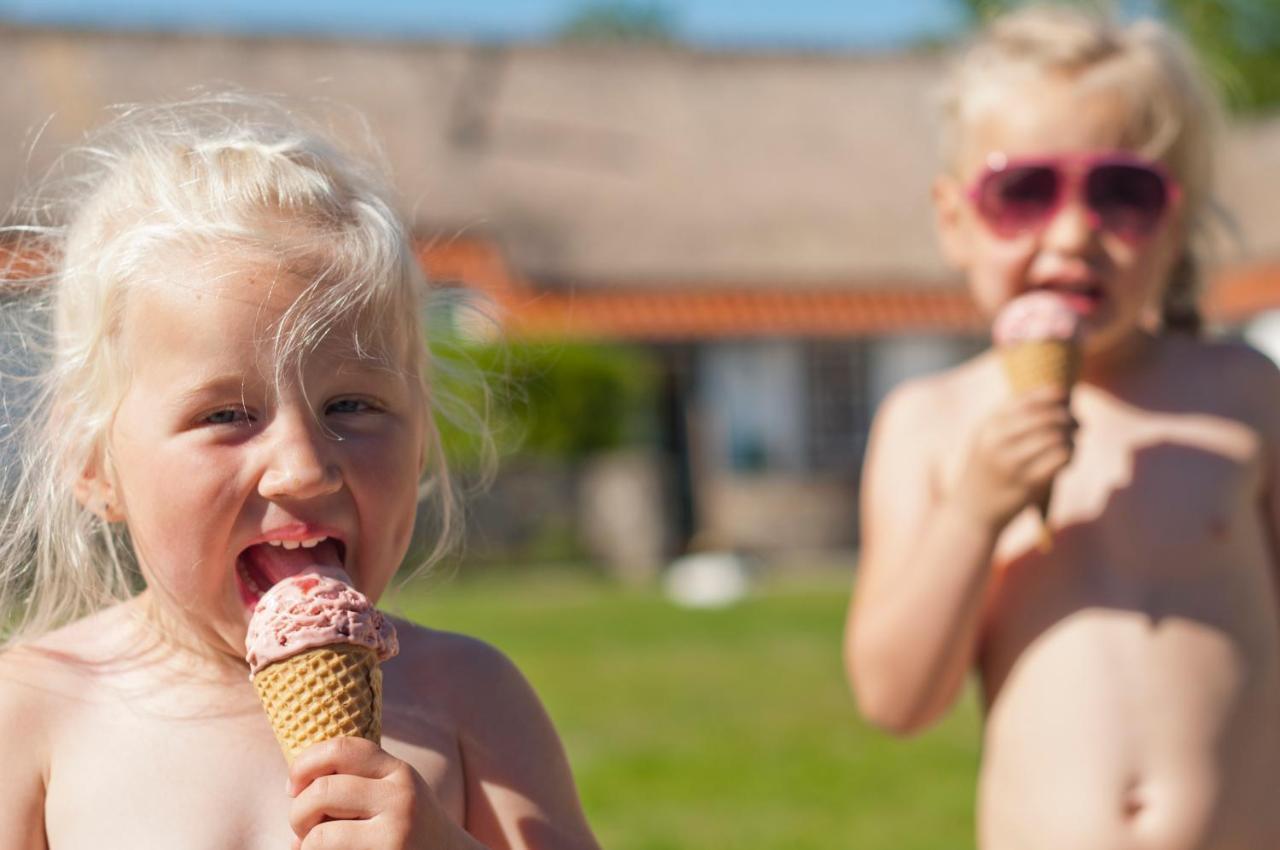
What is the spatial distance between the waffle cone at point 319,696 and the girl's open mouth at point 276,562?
0.46ft

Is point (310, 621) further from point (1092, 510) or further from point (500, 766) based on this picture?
point (1092, 510)

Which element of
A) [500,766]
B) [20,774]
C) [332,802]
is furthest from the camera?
[500,766]

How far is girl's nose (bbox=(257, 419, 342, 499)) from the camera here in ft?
6.97

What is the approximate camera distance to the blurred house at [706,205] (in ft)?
77.7

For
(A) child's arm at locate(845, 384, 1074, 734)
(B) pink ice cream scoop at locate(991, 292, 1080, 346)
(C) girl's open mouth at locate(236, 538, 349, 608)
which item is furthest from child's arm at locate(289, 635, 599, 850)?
(B) pink ice cream scoop at locate(991, 292, 1080, 346)

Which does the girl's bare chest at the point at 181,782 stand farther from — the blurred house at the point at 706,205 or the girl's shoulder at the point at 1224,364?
the blurred house at the point at 706,205

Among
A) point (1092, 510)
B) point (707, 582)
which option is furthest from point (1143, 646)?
point (707, 582)

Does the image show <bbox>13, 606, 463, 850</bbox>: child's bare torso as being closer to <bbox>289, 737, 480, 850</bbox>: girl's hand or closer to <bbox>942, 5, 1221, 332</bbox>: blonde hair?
<bbox>289, 737, 480, 850</bbox>: girl's hand

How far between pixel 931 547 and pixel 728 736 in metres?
5.27

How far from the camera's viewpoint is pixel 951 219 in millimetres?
→ 3633

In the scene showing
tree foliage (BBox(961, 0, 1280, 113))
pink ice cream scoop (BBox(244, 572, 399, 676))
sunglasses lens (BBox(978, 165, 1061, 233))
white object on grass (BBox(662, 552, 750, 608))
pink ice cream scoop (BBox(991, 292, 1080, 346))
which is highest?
tree foliage (BBox(961, 0, 1280, 113))

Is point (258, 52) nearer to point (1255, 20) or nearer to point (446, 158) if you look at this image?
point (446, 158)

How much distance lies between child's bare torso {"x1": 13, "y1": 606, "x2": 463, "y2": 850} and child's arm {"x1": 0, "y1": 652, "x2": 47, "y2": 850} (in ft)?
0.05

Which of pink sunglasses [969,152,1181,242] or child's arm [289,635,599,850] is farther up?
pink sunglasses [969,152,1181,242]
